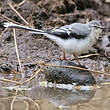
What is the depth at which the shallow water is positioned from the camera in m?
5.48

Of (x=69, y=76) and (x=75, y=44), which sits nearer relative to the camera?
(x=75, y=44)

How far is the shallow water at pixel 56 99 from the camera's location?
5484mm

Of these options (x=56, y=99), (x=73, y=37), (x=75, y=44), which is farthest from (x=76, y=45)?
(x=56, y=99)

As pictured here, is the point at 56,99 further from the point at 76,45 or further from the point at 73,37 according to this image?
the point at 73,37

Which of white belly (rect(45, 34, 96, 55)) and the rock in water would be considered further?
the rock in water

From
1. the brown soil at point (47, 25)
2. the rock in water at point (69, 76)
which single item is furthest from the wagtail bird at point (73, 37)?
the brown soil at point (47, 25)

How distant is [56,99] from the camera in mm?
5852

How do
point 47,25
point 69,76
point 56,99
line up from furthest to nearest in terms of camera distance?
1. point 47,25
2. point 69,76
3. point 56,99

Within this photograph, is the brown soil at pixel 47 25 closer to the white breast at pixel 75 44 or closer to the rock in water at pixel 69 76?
the rock in water at pixel 69 76

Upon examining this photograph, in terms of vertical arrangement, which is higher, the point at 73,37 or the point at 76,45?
the point at 73,37

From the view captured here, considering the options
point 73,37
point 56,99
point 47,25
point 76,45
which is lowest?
point 56,99

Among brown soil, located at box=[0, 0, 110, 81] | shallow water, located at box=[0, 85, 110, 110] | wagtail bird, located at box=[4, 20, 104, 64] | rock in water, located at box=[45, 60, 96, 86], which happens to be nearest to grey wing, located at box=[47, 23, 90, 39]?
wagtail bird, located at box=[4, 20, 104, 64]

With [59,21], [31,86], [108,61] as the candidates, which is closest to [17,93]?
[31,86]

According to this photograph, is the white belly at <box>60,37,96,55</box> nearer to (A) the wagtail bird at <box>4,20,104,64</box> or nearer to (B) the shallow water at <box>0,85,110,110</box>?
(A) the wagtail bird at <box>4,20,104,64</box>
